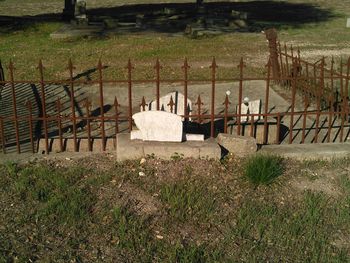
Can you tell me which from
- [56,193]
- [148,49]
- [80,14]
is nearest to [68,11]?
[80,14]

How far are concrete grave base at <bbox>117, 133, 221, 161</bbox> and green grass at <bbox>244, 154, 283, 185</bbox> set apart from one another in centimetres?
43

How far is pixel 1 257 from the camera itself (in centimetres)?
365

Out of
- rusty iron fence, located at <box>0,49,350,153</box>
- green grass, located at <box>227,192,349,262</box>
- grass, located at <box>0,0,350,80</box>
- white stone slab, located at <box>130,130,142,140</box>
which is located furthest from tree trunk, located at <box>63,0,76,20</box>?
green grass, located at <box>227,192,349,262</box>

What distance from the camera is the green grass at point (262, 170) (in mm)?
4922

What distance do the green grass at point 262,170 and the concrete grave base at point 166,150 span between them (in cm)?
43

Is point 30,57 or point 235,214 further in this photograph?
point 30,57

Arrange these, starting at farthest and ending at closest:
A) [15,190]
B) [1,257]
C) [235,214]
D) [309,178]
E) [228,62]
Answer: [228,62], [309,178], [15,190], [235,214], [1,257]

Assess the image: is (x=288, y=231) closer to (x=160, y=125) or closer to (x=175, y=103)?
(x=160, y=125)

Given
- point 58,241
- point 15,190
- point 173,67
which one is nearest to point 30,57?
point 173,67

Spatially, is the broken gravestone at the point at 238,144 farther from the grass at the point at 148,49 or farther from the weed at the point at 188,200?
the grass at the point at 148,49

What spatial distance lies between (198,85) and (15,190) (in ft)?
18.9

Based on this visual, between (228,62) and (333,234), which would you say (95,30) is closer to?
(228,62)

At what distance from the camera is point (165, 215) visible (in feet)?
14.3

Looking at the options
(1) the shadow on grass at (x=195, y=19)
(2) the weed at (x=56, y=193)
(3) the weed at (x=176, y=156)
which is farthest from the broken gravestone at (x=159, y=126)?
(1) the shadow on grass at (x=195, y=19)
